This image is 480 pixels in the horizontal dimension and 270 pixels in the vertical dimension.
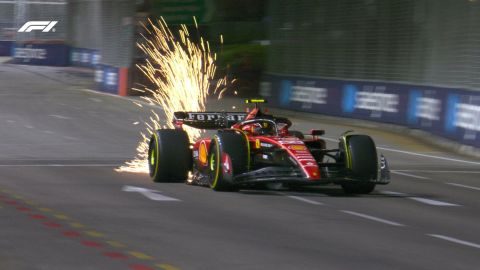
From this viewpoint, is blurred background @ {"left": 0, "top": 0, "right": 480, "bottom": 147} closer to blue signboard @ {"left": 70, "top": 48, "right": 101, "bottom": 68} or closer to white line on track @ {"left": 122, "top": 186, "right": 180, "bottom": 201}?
blue signboard @ {"left": 70, "top": 48, "right": 101, "bottom": 68}

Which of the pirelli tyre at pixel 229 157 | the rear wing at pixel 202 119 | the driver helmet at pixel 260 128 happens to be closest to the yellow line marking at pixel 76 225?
the pirelli tyre at pixel 229 157

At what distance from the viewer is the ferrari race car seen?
1441 cm

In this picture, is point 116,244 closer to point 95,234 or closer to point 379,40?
point 95,234

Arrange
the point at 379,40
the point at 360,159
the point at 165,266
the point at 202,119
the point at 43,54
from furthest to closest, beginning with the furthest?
1. the point at 43,54
2. the point at 379,40
3. the point at 202,119
4. the point at 360,159
5. the point at 165,266

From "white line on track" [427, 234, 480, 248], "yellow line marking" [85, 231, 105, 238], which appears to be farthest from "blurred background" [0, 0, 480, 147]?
"yellow line marking" [85, 231, 105, 238]

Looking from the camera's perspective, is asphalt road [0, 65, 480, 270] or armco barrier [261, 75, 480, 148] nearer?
asphalt road [0, 65, 480, 270]

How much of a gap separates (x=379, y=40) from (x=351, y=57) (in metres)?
1.58

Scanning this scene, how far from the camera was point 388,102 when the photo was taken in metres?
29.7

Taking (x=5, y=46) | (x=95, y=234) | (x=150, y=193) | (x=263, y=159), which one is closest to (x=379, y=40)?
(x=263, y=159)

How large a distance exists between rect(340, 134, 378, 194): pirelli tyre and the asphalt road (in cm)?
33

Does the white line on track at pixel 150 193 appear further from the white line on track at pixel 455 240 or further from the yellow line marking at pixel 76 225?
the white line on track at pixel 455 240

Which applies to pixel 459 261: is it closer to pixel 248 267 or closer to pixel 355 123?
pixel 248 267

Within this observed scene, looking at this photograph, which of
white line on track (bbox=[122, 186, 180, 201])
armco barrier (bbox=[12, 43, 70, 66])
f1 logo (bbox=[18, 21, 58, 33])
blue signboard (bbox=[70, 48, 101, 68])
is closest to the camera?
white line on track (bbox=[122, 186, 180, 201])

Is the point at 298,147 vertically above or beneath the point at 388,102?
above
